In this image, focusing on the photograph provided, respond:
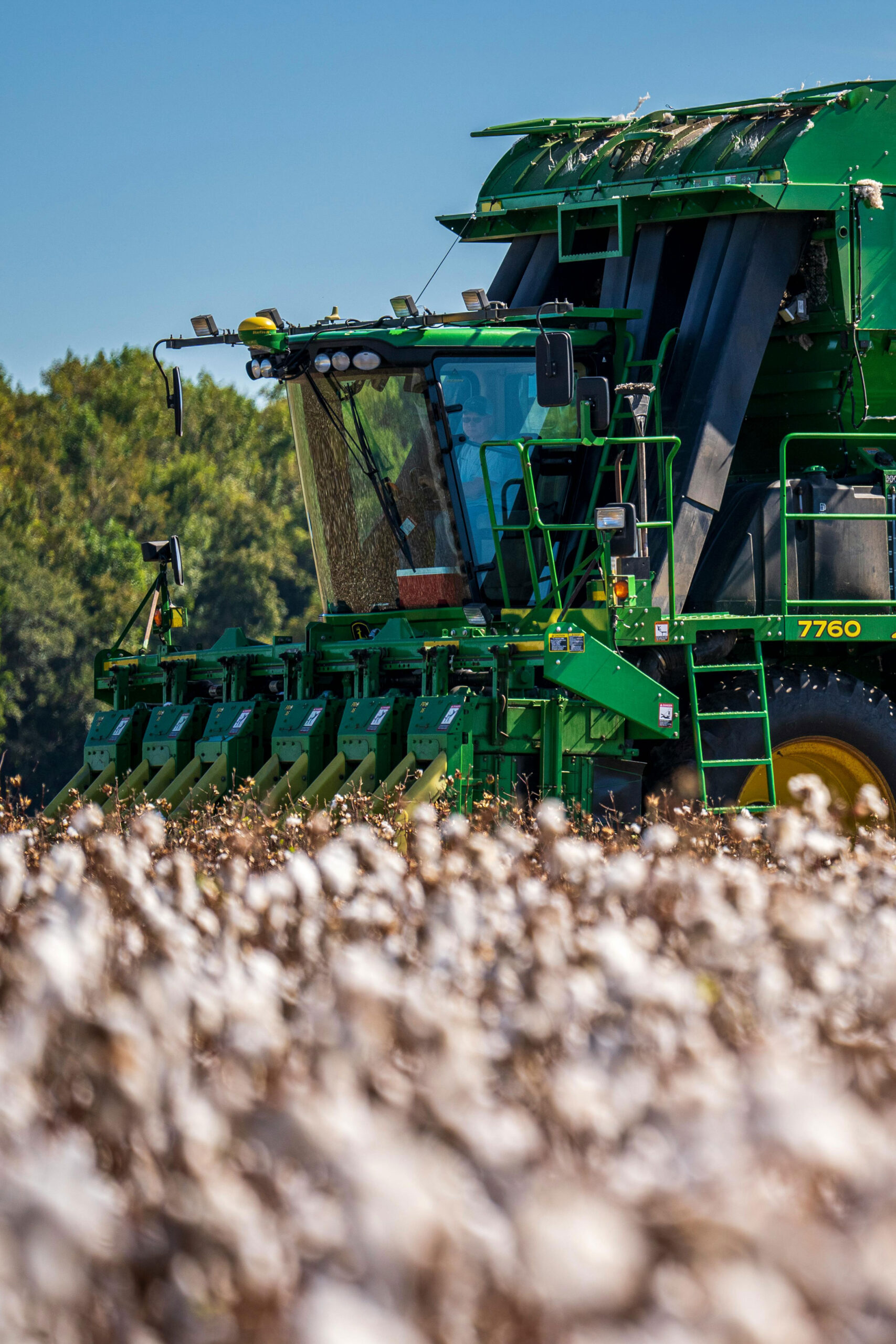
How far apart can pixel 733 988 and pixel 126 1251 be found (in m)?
1.86

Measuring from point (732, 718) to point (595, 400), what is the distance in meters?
1.96

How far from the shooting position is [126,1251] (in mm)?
2539

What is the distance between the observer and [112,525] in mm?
50562

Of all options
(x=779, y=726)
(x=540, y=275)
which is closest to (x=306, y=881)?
(x=779, y=726)

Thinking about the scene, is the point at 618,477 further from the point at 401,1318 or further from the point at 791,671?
the point at 401,1318

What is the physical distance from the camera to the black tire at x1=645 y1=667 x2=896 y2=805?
970cm

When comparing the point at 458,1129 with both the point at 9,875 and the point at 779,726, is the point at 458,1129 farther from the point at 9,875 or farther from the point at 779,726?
the point at 779,726

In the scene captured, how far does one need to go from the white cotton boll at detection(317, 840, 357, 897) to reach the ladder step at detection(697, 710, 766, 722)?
3.81 meters

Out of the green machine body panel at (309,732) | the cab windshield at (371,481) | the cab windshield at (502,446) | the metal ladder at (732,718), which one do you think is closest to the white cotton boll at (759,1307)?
the metal ladder at (732,718)

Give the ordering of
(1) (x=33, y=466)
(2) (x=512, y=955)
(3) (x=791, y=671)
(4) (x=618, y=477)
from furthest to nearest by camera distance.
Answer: (1) (x=33, y=466), (3) (x=791, y=671), (4) (x=618, y=477), (2) (x=512, y=955)

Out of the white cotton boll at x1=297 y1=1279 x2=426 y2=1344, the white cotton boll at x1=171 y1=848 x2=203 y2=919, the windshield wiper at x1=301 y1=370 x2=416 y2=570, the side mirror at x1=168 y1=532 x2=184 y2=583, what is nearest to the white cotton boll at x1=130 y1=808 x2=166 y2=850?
the white cotton boll at x1=171 y1=848 x2=203 y2=919

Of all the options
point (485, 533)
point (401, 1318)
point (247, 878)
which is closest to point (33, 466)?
point (485, 533)

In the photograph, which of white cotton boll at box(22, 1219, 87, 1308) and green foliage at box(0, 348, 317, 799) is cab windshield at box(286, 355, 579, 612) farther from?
green foliage at box(0, 348, 317, 799)

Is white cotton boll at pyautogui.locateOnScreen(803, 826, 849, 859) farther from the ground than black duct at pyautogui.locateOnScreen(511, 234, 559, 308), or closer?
closer
